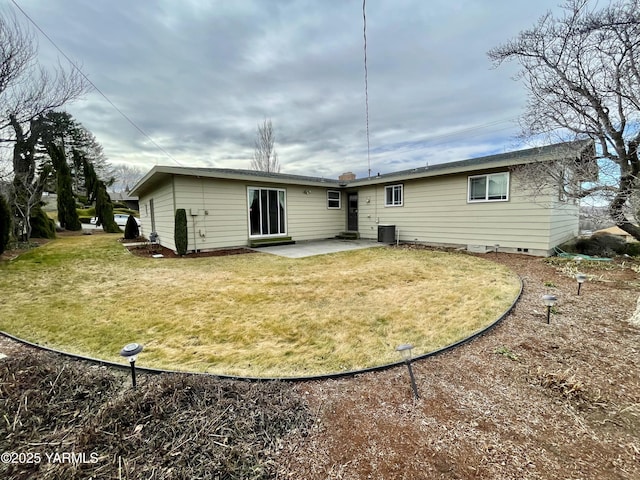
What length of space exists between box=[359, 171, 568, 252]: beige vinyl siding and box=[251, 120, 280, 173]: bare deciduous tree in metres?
12.7

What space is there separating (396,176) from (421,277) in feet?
19.0

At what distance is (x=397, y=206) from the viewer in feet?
34.2

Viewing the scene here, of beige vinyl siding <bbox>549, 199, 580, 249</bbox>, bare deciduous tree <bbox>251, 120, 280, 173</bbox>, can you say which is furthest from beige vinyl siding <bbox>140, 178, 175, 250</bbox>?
bare deciduous tree <bbox>251, 120, 280, 173</bbox>

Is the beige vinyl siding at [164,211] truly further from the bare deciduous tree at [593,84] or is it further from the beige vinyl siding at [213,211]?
the bare deciduous tree at [593,84]

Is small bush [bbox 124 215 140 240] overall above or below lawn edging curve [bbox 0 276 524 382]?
above

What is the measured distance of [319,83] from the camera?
993 centimetres

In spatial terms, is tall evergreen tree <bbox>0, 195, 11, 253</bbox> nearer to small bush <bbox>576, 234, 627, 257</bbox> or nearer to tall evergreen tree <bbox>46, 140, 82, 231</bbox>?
tall evergreen tree <bbox>46, 140, 82, 231</bbox>

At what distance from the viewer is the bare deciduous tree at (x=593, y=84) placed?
4.84m

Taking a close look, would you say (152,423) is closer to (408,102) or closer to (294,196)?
(294,196)

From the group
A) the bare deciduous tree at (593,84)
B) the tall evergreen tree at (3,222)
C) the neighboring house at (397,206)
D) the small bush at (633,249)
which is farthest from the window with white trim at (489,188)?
the tall evergreen tree at (3,222)

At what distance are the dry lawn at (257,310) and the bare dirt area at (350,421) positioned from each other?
375mm

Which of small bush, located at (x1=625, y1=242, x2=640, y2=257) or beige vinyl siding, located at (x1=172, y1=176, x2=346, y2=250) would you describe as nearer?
small bush, located at (x1=625, y1=242, x2=640, y2=257)

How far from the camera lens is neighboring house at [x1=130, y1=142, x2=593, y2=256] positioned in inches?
289

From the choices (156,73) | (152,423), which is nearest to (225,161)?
(156,73)
